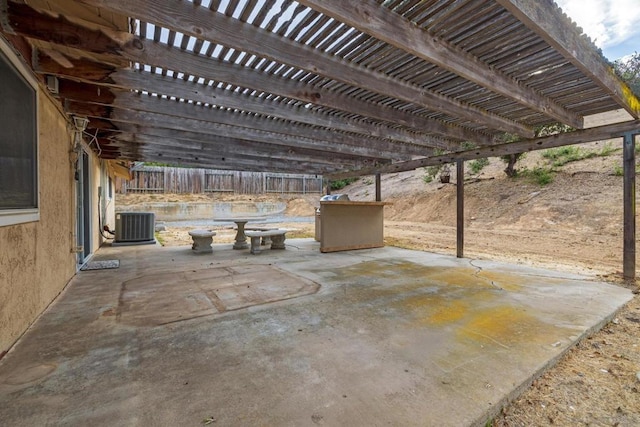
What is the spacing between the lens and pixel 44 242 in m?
2.62

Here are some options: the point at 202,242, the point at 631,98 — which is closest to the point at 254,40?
Answer: the point at 631,98

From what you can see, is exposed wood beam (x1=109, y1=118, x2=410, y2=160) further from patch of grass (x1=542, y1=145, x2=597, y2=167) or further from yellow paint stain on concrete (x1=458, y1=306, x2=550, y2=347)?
patch of grass (x1=542, y1=145, x2=597, y2=167)

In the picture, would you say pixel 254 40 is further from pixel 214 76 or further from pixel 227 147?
pixel 227 147

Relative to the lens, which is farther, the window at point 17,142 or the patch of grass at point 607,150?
the patch of grass at point 607,150

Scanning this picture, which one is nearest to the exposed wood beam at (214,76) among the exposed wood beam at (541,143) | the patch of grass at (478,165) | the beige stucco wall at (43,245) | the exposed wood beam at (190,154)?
the beige stucco wall at (43,245)

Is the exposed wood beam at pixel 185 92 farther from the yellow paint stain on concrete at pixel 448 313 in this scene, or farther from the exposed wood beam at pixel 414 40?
the yellow paint stain on concrete at pixel 448 313

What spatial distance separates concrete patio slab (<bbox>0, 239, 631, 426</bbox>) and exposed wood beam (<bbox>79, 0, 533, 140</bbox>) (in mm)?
2118

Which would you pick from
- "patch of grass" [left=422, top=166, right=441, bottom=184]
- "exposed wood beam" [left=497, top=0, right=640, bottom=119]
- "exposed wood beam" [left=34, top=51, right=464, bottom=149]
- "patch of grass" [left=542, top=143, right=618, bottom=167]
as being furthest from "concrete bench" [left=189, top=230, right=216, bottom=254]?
"patch of grass" [left=542, top=143, right=618, bottom=167]

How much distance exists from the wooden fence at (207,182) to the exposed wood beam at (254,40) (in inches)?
434

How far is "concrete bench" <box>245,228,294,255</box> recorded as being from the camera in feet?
19.1

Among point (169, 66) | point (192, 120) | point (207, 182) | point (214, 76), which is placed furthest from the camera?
point (207, 182)

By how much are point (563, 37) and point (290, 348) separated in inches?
119

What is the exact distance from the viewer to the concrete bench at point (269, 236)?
5809 mm

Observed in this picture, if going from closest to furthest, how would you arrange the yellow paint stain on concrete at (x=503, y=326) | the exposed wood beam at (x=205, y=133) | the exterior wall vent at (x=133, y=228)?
the yellow paint stain on concrete at (x=503, y=326) → the exposed wood beam at (x=205, y=133) → the exterior wall vent at (x=133, y=228)
